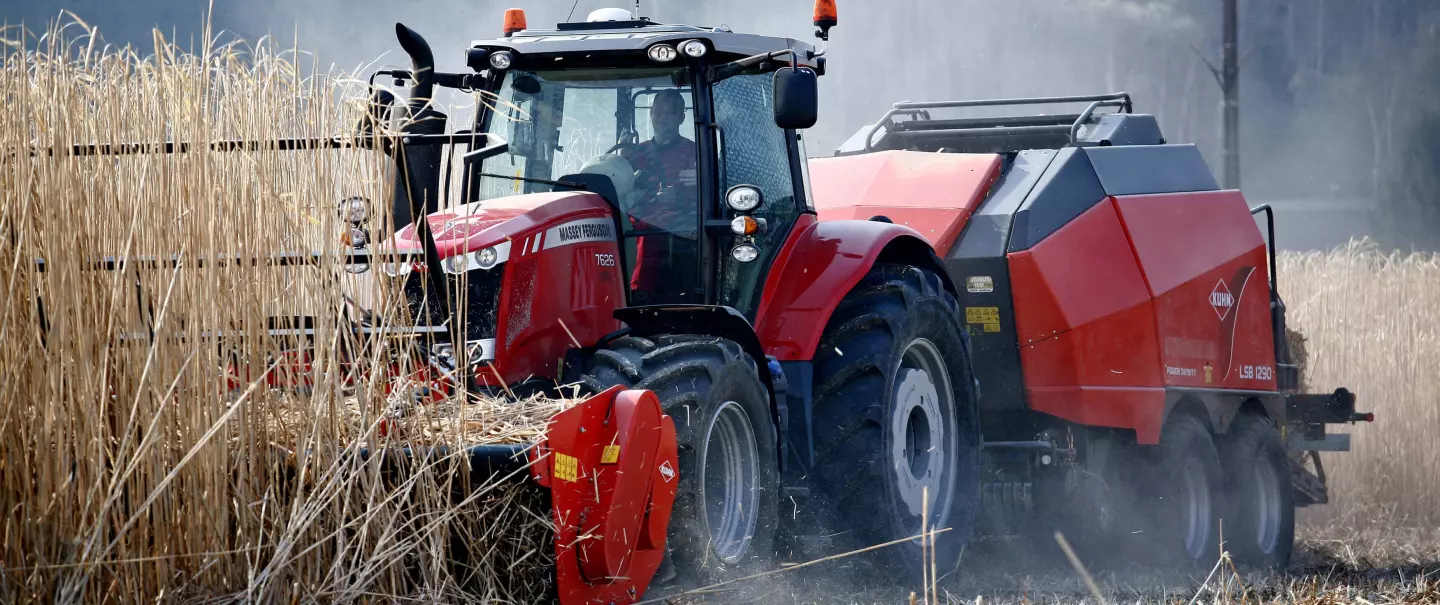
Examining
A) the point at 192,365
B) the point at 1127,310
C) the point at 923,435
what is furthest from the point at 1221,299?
the point at 192,365

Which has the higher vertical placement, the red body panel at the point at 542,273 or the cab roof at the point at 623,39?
the cab roof at the point at 623,39

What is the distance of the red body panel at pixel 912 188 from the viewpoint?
7910 mm

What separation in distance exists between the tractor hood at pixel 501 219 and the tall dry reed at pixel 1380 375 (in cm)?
819

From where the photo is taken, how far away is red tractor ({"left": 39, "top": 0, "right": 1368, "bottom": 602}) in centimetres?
494

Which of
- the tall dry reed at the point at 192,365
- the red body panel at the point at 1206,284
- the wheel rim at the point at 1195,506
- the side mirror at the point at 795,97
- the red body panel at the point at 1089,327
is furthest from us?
the wheel rim at the point at 1195,506

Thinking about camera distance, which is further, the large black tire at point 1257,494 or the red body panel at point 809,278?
the large black tire at point 1257,494

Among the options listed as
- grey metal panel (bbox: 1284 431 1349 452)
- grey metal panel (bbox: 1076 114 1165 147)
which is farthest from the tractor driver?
grey metal panel (bbox: 1284 431 1349 452)

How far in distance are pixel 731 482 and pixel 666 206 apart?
3.93 feet

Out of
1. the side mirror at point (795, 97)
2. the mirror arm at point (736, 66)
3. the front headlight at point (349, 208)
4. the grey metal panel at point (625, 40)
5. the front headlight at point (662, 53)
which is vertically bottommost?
the front headlight at point (349, 208)

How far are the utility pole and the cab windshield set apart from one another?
14775 millimetres

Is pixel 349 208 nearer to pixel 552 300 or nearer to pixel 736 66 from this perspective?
pixel 552 300

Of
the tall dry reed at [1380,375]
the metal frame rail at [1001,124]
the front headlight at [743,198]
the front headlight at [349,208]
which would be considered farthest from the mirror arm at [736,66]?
the tall dry reed at [1380,375]

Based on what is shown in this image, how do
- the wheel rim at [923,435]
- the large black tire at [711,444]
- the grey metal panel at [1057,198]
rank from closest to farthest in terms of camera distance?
the large black tire at [711,444] → the wheel rim at [923,435] → the grey metal panel at [1057,198]

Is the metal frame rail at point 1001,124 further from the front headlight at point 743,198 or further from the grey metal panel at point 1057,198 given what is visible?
the front headlight at point 743,198
